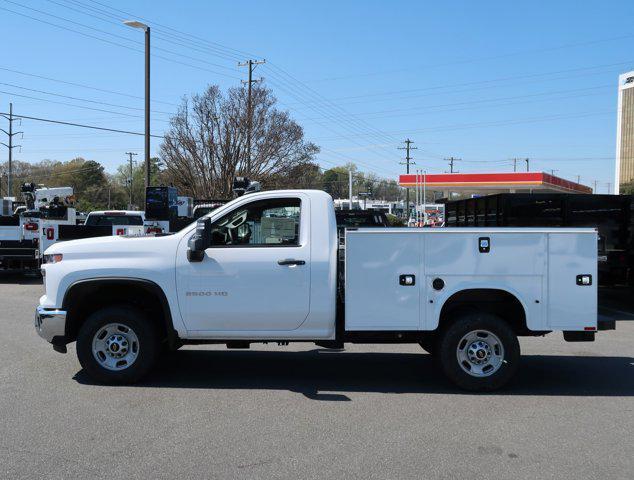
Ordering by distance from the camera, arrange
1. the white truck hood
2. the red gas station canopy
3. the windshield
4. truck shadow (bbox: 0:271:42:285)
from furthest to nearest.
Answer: the red gas station canopy < the windshield < truck shadow (bbox: 0:271:42:285) < the white truck hood

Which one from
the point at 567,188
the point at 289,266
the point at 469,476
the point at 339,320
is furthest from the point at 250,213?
the point at 567,188

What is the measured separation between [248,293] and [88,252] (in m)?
1.73

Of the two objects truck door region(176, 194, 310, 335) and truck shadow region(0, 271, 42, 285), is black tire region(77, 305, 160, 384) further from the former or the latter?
truck shadow region(0, 271, 42, 285)

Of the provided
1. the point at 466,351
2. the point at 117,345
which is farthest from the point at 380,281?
the point at 117,345

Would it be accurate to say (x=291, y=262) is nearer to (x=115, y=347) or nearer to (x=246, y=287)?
(x=246, y=287)

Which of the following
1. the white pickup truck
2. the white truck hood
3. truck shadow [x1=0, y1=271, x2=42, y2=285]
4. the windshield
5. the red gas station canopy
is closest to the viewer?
the white pickup truck

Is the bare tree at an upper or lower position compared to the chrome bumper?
upper

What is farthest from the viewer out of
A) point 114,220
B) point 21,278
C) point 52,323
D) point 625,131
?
point 625,131

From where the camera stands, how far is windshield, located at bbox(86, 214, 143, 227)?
2011 centimetres

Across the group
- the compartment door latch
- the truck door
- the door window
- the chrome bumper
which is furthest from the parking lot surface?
the door window

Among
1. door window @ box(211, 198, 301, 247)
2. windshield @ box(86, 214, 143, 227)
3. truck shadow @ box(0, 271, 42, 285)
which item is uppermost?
windshield @ box(86, 214, 143, 227)

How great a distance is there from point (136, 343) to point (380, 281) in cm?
264

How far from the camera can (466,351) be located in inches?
247

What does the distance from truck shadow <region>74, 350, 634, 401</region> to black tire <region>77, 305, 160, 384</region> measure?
0.21 meters
